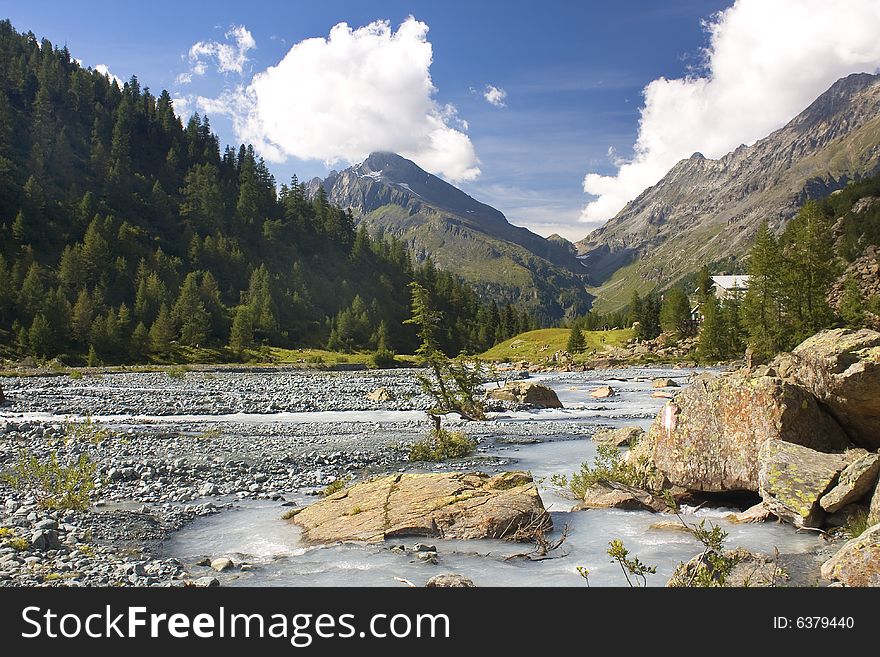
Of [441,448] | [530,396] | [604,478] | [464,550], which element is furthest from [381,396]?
[464,550]

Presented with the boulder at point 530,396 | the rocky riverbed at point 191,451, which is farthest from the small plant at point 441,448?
the boulder at point 530,396

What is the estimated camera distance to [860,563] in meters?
8.02

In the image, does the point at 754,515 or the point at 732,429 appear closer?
the point at 754,515

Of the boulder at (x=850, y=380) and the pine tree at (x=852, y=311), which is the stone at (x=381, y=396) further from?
the pine tree at (x=852, y=311)

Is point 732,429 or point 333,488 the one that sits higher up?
point 732,429

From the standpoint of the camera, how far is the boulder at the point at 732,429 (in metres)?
13.6

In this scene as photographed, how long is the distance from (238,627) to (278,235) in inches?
7416

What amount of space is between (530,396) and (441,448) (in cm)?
1977

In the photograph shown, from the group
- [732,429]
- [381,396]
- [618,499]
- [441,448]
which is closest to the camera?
[732,429]

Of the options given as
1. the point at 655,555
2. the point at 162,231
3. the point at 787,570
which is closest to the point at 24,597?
the point at 655,555

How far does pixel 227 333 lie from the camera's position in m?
118

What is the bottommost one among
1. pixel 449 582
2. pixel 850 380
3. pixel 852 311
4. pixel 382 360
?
pixel 449 582

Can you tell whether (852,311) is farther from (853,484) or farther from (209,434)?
(209,434)

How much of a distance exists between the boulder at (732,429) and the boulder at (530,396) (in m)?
25.4
